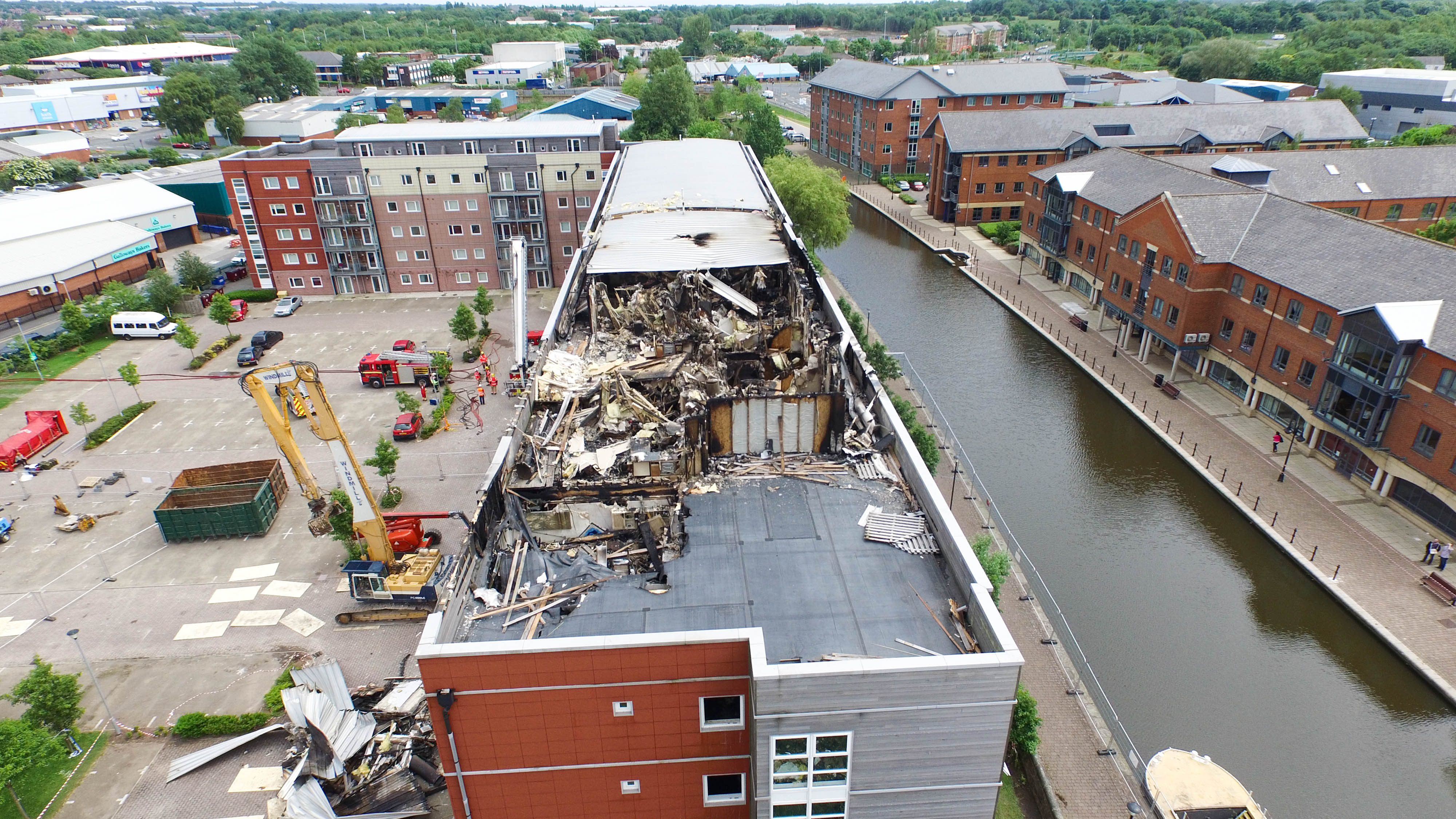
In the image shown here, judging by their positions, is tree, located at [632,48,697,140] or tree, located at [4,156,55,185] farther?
tree, located at [632,48,697,140]

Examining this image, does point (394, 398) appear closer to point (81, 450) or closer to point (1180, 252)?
point (81, 450)

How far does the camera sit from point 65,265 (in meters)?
61.2

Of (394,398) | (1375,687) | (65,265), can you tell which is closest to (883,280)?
(394,398)

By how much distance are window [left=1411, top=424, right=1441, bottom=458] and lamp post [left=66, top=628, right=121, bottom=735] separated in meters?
48.7

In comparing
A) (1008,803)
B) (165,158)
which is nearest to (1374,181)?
(1008,803)

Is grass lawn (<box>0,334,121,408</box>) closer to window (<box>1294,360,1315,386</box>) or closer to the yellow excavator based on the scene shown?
the yellow excavator

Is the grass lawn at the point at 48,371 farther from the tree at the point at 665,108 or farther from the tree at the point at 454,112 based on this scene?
the tree at the point at 454,112

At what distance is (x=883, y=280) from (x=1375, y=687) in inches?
1748

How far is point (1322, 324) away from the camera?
3647cm

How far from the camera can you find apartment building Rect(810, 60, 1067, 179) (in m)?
90.8

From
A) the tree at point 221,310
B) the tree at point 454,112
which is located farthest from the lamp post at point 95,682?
the tree at point 454,112

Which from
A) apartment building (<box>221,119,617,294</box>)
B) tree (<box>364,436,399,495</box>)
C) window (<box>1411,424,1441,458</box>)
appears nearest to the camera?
window (<box>1411,424,1441,458</box>)

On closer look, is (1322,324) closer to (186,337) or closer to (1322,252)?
(1322,252)

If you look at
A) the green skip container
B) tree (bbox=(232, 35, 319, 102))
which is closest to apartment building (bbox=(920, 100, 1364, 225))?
the green skip container
